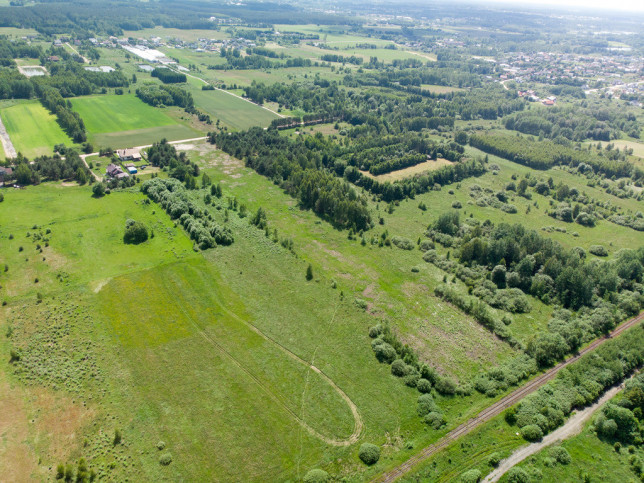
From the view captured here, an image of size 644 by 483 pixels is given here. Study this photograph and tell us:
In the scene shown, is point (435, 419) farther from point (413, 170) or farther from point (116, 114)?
point (116, 114)

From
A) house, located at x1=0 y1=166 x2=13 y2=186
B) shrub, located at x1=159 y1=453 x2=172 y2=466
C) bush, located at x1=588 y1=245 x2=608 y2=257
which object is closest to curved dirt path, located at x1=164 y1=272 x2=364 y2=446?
shrub, located at x1=159 y1=453 x2=172 y2=466

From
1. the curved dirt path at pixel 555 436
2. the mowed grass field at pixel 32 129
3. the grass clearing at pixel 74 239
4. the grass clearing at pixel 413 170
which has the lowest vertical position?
the curved dirt path at pixel 555 436

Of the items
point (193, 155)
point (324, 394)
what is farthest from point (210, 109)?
point (324, 394)

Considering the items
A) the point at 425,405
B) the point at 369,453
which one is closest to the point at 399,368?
the point at 425,405

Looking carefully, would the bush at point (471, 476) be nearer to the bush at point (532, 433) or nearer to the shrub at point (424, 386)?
the bush at point (532, 433)

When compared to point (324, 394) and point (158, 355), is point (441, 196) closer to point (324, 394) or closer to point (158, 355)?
point (324, 394)

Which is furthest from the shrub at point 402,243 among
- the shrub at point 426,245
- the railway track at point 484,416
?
the railway track at point 484,416

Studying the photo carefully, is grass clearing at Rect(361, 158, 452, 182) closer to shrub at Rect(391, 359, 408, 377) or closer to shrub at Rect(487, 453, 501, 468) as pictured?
shrub at Rect(391, 359, 408, 377)
